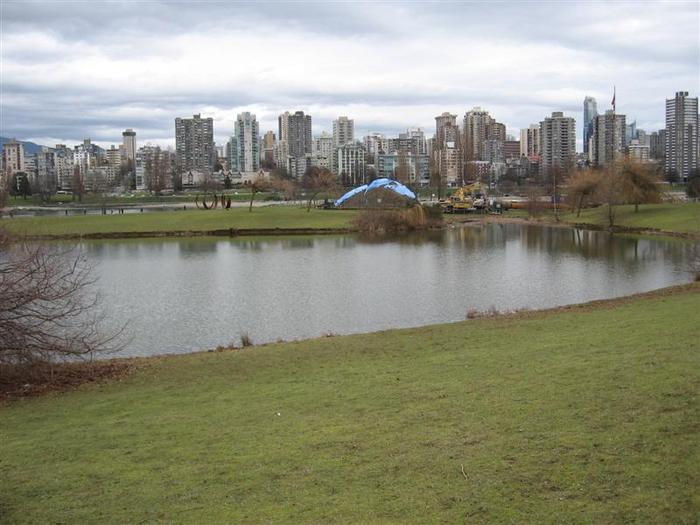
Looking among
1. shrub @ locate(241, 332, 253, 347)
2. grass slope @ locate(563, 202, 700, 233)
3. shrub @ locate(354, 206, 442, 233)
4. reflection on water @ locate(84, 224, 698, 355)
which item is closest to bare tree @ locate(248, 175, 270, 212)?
shrub @ locate(354, 206, 442, 233)

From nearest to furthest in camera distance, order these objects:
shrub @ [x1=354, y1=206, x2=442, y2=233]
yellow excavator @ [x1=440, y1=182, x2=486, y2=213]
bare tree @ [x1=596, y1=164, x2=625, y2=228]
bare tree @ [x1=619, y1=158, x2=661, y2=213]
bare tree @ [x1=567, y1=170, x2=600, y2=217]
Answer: shrub @ [x1=354, y1=206, x2=442, y2=233], bare tree @ [x1=596, y1=164, x2=625, y2=228], bare tree @ [x1=619, y1=158, x2=661, y2=213], bare tree @ [x1=567, y1=170, x2=600, y2=217], yellow excavator @ [x1=440, y1=182, x2=486, y2=213]

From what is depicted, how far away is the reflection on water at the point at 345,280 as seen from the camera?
25.2 meters

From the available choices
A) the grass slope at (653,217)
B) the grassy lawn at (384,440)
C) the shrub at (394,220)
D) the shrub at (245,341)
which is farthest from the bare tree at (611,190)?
the grassy lawn at (384,440)

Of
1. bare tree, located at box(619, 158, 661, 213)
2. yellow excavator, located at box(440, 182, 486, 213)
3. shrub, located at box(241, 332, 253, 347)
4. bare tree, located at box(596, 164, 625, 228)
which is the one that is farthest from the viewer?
yellow excavator, located at box(440, 182, 486, 213)

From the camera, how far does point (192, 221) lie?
254ft

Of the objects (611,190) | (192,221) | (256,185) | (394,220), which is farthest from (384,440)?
(256,185)

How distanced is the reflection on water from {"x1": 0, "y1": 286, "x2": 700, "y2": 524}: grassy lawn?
8.35 meters

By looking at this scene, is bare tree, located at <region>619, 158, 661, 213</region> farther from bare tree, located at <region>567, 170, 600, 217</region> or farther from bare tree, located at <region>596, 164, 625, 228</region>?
bare tree, located at <region>567, 170, 600, 217</region>

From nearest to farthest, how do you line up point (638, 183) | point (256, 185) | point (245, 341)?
point (245, 341)
point (638, 183)
point (256, 185)

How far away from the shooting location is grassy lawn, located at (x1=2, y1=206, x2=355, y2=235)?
73.1 m

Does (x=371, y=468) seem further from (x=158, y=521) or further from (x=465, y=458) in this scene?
(x=158, y=521)

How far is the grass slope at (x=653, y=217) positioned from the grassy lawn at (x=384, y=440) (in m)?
53.4

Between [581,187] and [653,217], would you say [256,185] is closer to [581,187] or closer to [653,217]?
[581,187]

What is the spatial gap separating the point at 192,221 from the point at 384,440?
70048 mm
